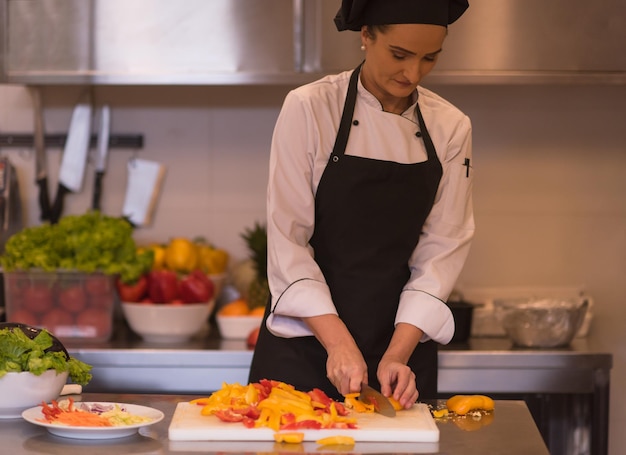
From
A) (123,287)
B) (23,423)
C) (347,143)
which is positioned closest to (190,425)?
(23,423)

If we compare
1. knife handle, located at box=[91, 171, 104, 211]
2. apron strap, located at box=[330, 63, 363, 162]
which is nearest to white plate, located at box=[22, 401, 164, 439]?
apron strap, located at box=[330, 63, 363, 162]

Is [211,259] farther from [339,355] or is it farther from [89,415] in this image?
[89,415]

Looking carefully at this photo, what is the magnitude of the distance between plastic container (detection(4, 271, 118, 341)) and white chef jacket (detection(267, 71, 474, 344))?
1083 millimetres

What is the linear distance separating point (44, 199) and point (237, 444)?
2015 mm

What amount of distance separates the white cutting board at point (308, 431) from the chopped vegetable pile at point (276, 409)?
0.02 m

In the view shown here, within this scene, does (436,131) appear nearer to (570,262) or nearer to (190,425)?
(190,425)

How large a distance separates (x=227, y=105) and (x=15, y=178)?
0.75 meters

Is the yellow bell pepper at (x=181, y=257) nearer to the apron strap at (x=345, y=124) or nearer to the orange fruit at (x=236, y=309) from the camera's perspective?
the orange fruit at (x=236, y=309)

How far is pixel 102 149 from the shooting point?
11.1ft

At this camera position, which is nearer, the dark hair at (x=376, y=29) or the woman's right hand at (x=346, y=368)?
the woman's right hand at (x=346, y=368)

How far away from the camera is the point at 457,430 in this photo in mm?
1713

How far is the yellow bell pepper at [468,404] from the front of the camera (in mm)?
1822

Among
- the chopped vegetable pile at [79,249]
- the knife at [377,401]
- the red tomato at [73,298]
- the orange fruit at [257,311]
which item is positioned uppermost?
the knife at [377,401]

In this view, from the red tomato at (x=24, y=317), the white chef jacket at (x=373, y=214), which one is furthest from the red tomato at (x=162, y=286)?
the white chef jacket at (x=373, y=214)
